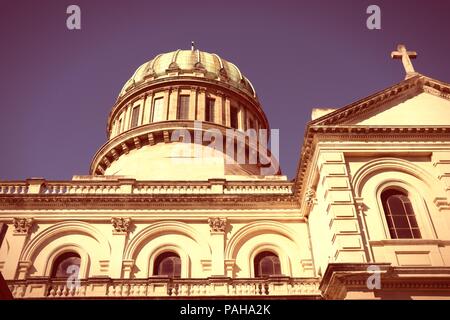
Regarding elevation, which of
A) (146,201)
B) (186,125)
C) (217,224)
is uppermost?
(186,125)

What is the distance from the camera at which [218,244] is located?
74.7 ft

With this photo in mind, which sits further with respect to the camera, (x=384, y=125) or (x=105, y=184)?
(x=105, y=184)

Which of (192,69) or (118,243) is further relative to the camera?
(192,69)

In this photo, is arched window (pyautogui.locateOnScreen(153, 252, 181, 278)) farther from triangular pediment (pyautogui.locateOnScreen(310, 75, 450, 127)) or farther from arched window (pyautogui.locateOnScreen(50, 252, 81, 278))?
triangular pediment (pyautogui.locateOnScreen(310, 75, 450, 127))

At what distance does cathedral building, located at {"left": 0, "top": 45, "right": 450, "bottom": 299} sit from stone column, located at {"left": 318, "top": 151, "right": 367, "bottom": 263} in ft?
0.14

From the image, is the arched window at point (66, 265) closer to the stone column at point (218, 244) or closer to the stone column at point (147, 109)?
the stone column at point (218, 244)

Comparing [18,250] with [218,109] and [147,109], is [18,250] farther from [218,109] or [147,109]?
[218,109]

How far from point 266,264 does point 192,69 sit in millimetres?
20287

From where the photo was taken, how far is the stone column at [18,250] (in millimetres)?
21750

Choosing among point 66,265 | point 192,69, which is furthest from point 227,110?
point 66,265

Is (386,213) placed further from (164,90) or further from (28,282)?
(164,90)
